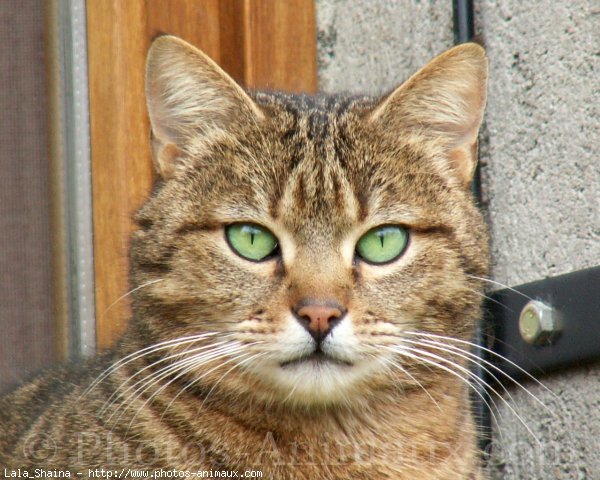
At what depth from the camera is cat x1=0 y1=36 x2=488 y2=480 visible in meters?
1.98

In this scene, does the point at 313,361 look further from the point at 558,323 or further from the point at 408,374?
the point at 558,323

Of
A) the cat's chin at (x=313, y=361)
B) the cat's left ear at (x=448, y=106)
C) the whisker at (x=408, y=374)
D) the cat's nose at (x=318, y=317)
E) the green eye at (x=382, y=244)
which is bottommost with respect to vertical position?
the whisker at (x=408, y=374)

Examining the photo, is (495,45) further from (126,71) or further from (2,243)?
(2,243)

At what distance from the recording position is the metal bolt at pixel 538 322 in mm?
2482

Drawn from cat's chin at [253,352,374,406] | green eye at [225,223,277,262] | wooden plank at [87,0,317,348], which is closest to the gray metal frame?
wooden plank at [87,0,317,348]

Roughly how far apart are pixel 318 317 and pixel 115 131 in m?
1.30

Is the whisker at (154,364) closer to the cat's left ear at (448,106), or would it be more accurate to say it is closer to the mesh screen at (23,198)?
the cat's left ear at (448,106)

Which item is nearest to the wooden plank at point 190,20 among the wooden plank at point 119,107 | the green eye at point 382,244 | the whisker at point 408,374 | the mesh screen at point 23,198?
the wooden plank at point 119,107

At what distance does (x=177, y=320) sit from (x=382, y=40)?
1.46 metres

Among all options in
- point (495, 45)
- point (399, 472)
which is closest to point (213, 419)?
point (399, 472)

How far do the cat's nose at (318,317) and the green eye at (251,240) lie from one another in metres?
0.21

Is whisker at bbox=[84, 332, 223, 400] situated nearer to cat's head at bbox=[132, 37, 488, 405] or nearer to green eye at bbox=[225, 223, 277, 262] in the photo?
cat's head at bbox=[132, 37, 488, 405]

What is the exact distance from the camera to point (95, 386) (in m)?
2.18

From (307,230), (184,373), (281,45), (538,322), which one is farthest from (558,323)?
(281,45)
